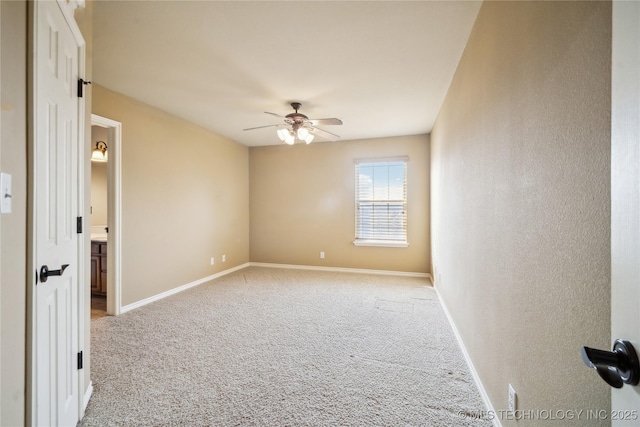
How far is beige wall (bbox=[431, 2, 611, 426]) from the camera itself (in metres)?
0.76

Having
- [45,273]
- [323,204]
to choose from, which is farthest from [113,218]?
[323,204]

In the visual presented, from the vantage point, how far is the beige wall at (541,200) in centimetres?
76

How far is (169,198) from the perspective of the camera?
12.7 ft

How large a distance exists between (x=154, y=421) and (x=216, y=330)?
1178 millimetres

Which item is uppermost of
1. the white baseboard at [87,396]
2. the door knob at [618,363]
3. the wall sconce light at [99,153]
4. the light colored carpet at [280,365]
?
the wall sconce light at [99,153]

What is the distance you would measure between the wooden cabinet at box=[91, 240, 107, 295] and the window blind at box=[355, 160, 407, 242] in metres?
4.00

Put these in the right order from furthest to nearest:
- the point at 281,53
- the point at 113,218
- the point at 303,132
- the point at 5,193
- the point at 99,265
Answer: the point at 99,265 → the point at 303,132 → the point at 113,218 → the point at 281,53 → the point at 5,193

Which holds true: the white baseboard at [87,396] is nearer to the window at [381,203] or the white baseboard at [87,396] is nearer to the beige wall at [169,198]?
the beige wall at [169,198]

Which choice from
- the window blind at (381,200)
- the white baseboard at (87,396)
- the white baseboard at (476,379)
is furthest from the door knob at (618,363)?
the window blind at (381,200)

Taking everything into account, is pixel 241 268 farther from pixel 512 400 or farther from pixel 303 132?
pixel 512 400

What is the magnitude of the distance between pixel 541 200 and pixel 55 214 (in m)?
2.14

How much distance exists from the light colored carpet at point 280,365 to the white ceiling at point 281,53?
102 inches

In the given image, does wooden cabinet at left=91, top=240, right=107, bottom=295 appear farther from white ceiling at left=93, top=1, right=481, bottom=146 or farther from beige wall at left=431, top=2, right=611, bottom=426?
beige wall at left=431, top=2, right=611, bottom=426

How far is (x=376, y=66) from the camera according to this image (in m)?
2.54
